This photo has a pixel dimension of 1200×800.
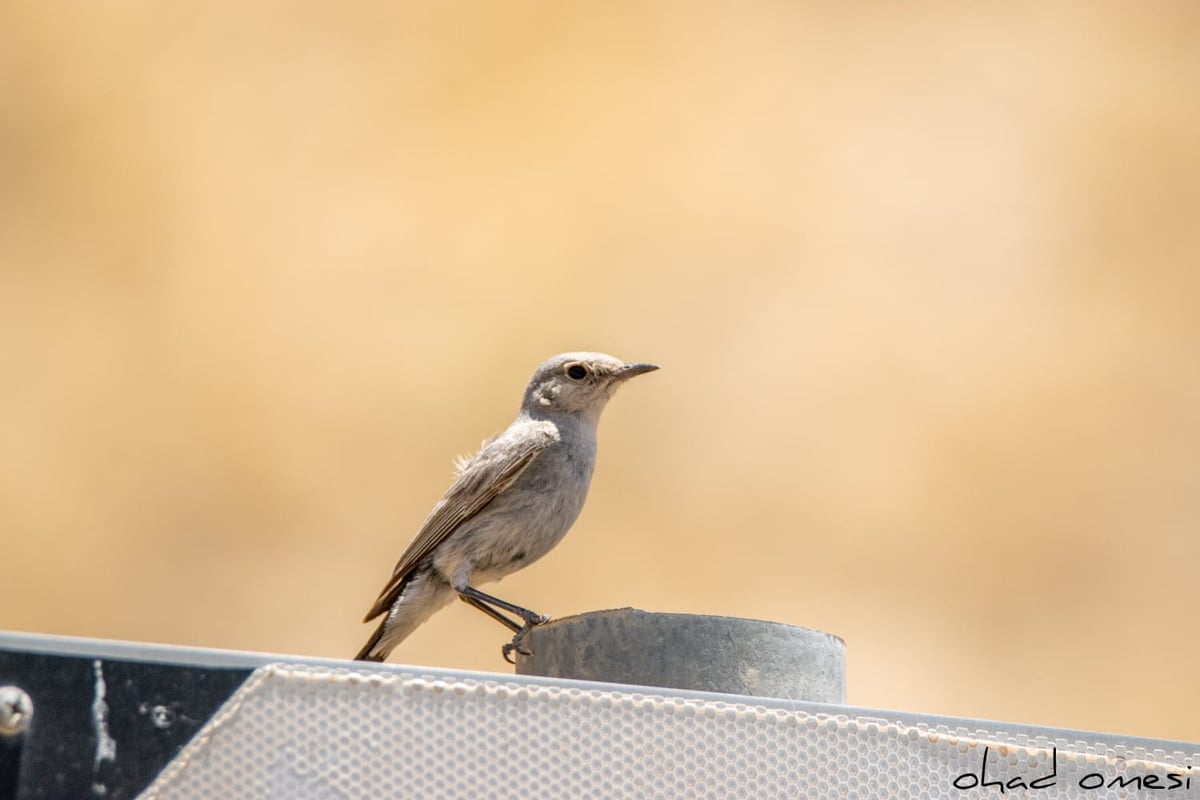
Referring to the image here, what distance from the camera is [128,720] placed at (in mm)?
2529

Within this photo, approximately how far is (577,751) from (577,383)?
12.8ft

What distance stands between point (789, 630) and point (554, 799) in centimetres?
88

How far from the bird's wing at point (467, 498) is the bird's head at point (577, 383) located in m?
0.32

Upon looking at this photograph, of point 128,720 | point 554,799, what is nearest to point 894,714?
point 554,799

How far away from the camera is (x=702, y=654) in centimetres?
331

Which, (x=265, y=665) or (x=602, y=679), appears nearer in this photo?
(x=265, y=665)

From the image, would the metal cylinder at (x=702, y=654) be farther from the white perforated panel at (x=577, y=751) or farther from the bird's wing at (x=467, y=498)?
the bird's wing at (x=467, y=498)

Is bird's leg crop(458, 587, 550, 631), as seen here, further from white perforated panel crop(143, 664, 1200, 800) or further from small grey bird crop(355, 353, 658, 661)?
white perforated panel crop(143, 664, 1200, 800)

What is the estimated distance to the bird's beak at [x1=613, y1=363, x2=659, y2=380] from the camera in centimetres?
659

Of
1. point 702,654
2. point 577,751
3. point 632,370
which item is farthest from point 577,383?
point 577,751

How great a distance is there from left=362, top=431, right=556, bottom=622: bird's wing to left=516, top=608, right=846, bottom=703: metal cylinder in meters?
2.72

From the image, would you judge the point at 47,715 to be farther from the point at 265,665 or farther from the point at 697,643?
the point at 697,643

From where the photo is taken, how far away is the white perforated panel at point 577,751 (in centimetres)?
264

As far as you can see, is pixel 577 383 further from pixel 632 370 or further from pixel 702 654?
pixel 702 654
